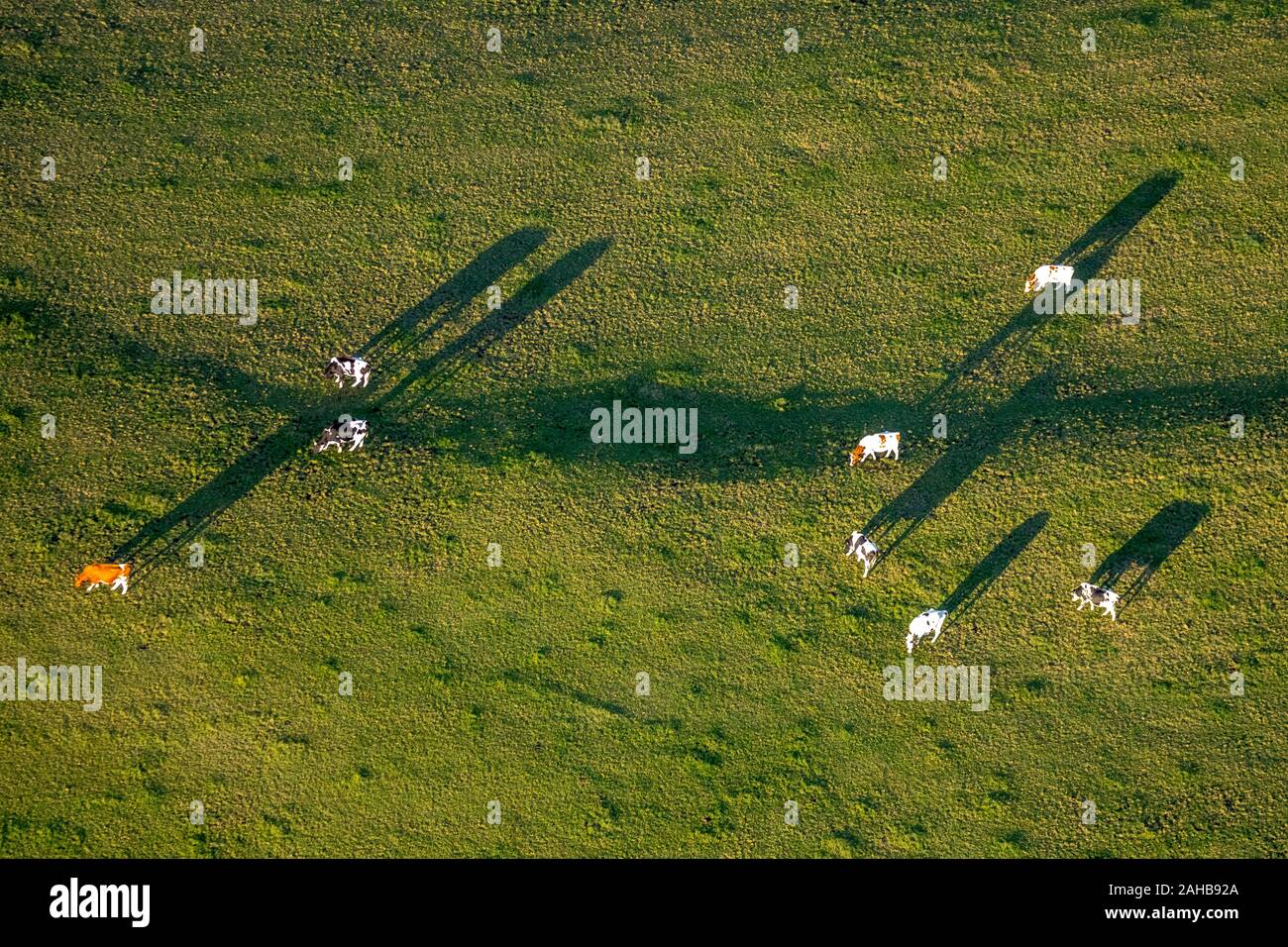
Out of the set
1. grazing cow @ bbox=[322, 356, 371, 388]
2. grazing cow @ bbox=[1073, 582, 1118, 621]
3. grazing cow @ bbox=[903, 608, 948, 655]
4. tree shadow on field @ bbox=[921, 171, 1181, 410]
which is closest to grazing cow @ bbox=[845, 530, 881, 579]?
grazing cow @ bbox=[903, 608, 948, 655]

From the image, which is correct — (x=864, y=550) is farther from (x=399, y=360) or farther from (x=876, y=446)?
(x=399, y=360)

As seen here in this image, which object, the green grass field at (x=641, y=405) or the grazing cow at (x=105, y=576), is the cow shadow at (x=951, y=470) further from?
the grazing cow at (x=105, y=576)

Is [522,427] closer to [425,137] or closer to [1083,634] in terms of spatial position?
[425,137]

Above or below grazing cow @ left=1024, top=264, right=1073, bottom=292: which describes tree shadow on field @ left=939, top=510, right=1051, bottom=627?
below

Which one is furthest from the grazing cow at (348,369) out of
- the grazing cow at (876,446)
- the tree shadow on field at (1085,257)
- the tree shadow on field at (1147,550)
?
the tree shadow on field at (1147,550)

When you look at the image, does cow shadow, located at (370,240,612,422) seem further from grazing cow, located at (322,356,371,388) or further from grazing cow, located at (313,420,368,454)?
grazing cow, located at (313,420,368,454)

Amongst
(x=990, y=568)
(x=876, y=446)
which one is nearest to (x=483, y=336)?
(x=876, y=446)

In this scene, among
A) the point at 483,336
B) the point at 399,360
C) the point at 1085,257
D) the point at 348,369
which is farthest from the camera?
the point at 1085,257
